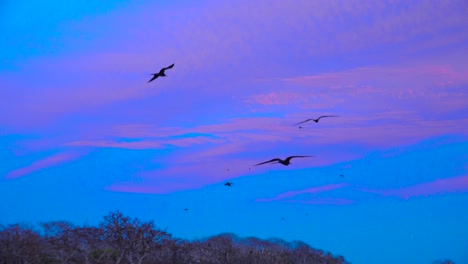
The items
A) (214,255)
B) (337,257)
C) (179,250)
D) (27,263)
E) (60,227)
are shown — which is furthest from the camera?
(337,257)

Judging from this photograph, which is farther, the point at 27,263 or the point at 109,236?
the point at 109,236

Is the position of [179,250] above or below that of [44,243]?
below

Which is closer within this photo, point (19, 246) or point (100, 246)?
point (19, 246)

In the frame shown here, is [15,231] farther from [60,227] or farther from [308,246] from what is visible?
[308,246]

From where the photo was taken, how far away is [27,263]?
29.3m

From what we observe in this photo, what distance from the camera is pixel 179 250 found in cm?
4938

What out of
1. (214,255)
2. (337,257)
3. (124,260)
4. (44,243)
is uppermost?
(44,243)

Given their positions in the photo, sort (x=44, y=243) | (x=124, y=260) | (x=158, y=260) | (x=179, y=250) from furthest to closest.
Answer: (x=179, y=250) < (x=158, y=260) < (x=124, y=260) < (x=44, y=243)

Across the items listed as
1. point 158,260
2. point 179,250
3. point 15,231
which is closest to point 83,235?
point 15,231

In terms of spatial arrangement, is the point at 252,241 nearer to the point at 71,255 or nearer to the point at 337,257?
the point at 337,257

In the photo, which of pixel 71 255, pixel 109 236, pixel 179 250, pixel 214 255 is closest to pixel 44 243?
pixel 71 255

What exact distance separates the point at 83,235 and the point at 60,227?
1380 millimetres

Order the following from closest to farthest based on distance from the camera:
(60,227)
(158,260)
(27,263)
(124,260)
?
(27,263)
(60,227)
(124,260)
(158,260)

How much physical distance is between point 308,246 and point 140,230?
49.4 meters
